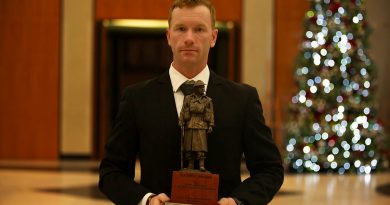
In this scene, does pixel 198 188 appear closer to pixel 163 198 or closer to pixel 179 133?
pixel 163 198

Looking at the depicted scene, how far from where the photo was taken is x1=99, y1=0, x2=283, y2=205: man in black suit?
2096 millimetres

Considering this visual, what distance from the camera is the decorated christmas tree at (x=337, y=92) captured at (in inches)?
452

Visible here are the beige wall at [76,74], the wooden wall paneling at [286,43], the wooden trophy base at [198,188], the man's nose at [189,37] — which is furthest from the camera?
the beige wall at [76,74]

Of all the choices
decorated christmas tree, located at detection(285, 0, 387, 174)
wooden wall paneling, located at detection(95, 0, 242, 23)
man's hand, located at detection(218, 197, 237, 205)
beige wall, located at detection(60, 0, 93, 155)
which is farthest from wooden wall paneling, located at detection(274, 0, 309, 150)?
man's hand, located at detection(218, 197, 237, 205)

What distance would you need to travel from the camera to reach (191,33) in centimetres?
207

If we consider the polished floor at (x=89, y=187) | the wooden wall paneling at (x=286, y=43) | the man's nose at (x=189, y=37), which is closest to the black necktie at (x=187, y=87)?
the man's nose at (x=189, y=37)

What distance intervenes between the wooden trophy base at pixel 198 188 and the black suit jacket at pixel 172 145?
7.8 inches

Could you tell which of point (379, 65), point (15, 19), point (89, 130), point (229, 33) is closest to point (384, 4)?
point (379, 65)

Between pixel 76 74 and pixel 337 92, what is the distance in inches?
209

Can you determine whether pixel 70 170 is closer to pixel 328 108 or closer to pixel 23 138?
pixel 23 138

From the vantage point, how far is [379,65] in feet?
45.9

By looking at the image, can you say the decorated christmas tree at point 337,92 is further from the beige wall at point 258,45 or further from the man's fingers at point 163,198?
the man's fingers at point 163,198

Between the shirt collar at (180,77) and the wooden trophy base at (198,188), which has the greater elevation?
the shirt collar at (180,77)

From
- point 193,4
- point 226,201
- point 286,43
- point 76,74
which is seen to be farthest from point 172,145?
point 76,74
